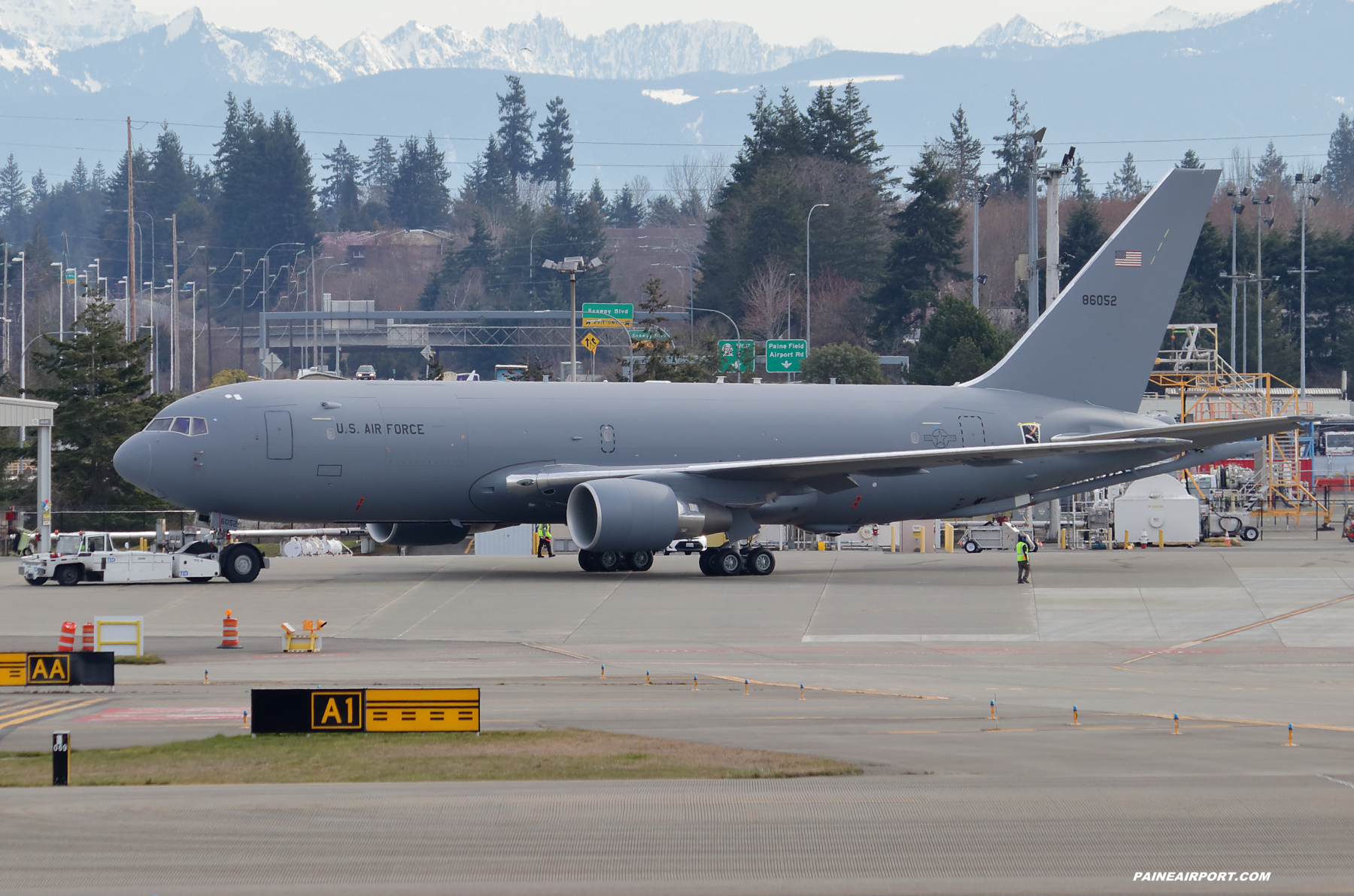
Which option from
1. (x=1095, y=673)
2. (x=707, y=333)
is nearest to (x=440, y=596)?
(x=1095, y=673)

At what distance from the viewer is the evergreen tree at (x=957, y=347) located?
85.5 metres

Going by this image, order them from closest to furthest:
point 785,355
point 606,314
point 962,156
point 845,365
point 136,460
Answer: point 136,460 < point 606,314 < point 845,365 < point 785,355 < point 962,156

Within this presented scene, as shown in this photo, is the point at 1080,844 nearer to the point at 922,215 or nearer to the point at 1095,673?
the point at 1095,673

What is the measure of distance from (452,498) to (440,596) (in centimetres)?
357

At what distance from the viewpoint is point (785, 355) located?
95312 mm

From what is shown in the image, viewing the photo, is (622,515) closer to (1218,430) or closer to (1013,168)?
(1218,430)

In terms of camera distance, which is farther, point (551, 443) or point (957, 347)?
point (957, 347)

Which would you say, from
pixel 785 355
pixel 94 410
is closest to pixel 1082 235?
pixel 785 355

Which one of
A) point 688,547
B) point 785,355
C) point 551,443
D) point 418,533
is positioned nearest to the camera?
point 551,443

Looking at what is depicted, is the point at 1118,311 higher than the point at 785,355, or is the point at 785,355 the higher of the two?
the point at 1118,311

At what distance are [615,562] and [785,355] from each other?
5685cm

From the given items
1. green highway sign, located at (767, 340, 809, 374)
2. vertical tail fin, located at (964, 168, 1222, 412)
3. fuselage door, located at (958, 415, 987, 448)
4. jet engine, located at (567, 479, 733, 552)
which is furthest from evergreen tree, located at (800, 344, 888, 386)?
jet engine, located at (567, 479, 733, 552)

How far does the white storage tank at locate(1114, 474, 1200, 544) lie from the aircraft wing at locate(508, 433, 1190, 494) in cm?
1312

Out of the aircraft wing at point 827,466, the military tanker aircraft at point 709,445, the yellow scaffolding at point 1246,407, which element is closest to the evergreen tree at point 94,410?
the military tanker aircraft at point 709,445
